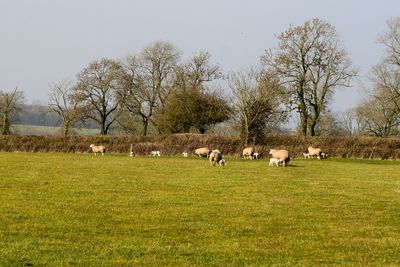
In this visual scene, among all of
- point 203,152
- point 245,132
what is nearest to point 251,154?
point 203,152

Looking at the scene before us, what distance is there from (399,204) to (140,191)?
9464mm

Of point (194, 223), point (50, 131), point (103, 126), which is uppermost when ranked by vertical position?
point (103, 126)

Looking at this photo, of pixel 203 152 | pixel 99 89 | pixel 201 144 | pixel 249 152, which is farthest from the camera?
pixel 99 89

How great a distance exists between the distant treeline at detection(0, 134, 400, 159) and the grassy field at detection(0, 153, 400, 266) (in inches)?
1412

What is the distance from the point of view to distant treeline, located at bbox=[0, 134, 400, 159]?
59.5 meters

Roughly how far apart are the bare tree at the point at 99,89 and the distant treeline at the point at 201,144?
1834cm

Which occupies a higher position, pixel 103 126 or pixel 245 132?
pixel 103 126

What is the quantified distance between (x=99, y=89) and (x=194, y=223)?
74.8 m

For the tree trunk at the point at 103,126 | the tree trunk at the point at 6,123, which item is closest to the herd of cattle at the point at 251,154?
the tree trunk at the point at 103,126

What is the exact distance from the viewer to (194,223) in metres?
14.5

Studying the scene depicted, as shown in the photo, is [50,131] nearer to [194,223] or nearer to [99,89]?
[99,89]

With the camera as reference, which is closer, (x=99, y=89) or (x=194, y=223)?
→ (x=194, y=223)

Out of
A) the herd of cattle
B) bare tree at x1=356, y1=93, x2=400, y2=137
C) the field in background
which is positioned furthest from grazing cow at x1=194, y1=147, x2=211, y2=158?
the field in background

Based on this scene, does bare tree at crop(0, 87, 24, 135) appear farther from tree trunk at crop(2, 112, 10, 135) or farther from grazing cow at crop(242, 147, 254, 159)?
grazing cow at crop(242, 147, 254, 159)
